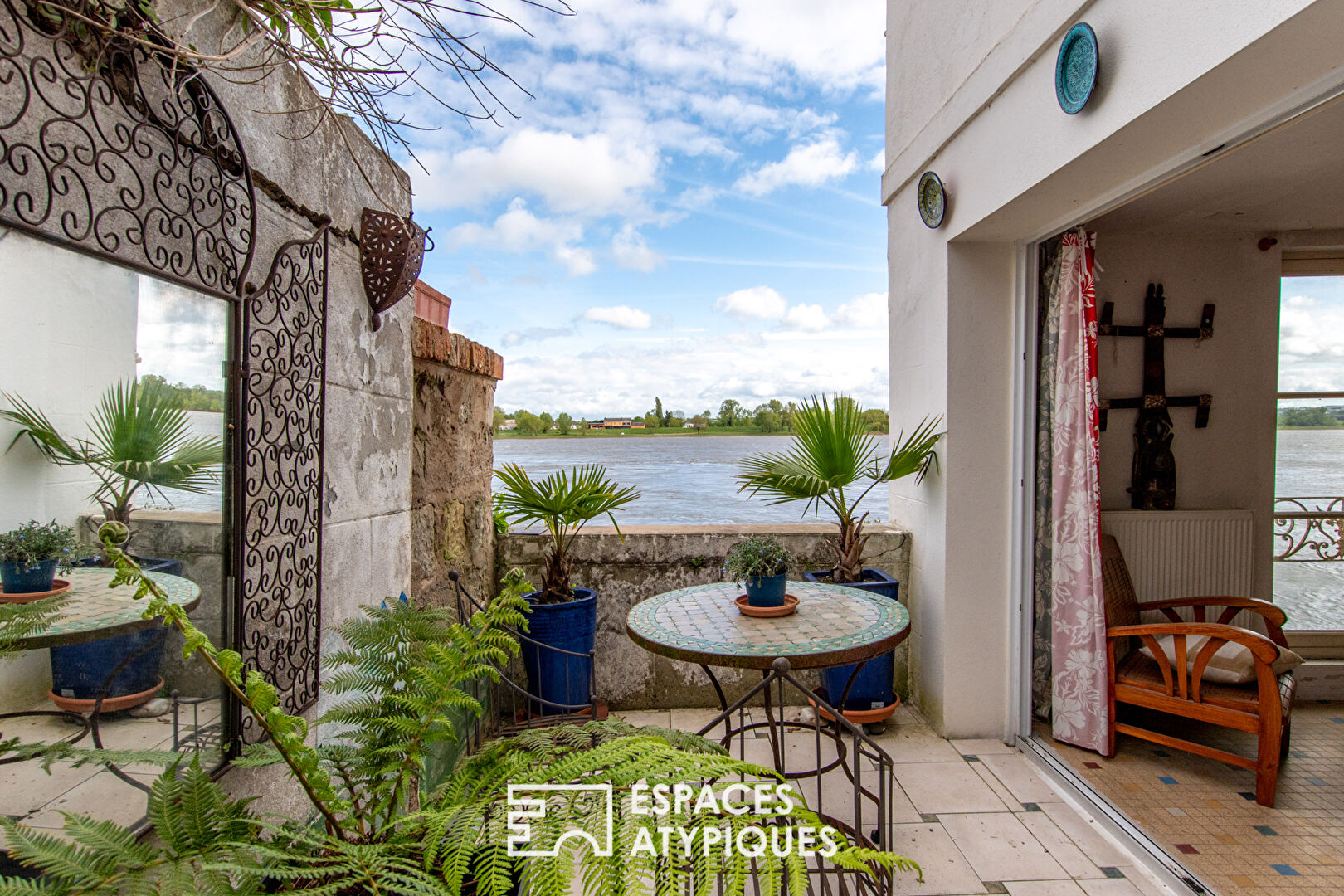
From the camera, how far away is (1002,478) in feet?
9.42

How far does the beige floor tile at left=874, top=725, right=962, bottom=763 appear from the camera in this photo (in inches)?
108

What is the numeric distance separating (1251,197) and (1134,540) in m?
1.58

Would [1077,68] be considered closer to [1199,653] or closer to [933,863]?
[1199,653]

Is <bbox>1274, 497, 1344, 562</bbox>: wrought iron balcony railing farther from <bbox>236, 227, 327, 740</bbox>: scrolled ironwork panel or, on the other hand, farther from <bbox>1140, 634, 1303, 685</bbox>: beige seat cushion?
<bbox>236, 227, 327, 740</bbox>: scrolled ironwork panel

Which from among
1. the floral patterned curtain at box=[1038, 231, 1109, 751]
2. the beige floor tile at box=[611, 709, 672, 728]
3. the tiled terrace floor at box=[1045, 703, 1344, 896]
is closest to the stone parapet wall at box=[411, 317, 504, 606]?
the beige floor tile at box=[611, 709, 672, 728]

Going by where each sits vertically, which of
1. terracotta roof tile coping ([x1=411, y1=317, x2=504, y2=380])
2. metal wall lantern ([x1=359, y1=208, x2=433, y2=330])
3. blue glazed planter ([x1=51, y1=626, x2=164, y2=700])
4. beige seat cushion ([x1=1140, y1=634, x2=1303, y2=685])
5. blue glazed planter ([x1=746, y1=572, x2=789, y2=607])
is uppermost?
metal wall lantern ([x1=359, y1=208, x2=433, y2=330])

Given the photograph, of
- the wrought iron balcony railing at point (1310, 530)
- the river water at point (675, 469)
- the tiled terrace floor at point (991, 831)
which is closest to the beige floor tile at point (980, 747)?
the tiled terrace floor at point (991, 831)

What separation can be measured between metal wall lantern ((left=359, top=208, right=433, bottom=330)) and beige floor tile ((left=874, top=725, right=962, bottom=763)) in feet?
8.07

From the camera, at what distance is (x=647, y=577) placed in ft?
10.8

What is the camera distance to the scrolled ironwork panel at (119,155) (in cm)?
80

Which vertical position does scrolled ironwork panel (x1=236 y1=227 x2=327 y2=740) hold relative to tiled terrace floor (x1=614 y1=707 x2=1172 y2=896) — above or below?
above

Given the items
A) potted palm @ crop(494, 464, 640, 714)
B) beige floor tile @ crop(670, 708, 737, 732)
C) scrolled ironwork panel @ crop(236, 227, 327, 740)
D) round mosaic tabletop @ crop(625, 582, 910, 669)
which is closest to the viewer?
scrolled ironwork panel @ crop(236, 227, 327, 740)

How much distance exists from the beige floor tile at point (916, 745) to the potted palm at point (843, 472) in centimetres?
14

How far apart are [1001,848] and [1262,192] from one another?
283cm
